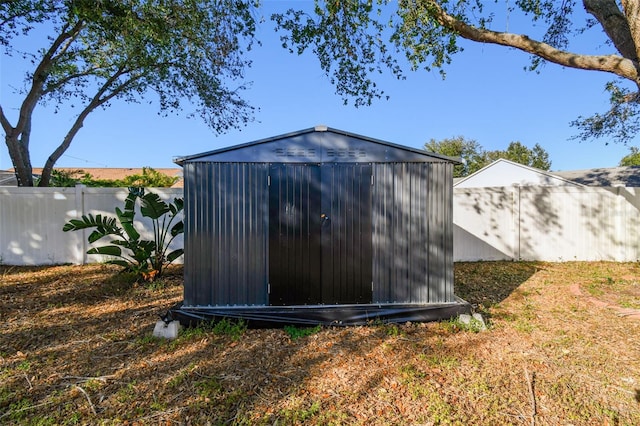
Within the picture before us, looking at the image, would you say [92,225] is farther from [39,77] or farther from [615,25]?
[615,25]

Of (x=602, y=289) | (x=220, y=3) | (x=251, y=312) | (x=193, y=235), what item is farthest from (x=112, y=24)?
(x=602, y=289)

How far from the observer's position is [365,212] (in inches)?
150

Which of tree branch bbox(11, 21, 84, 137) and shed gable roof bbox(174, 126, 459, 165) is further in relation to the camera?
tree branch bbox(11, 21, 84, 137)

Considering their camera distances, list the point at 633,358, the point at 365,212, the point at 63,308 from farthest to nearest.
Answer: the point at 63,308
the point at 365,212
the point at 633,358

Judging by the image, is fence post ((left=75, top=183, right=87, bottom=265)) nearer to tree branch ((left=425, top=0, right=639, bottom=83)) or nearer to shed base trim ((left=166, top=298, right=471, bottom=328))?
shed base trim ((left=166, top=298, right=471, bottom=328))

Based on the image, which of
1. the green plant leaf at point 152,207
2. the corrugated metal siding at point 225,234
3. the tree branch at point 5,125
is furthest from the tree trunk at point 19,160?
the corrugated metal siding at point 225,234

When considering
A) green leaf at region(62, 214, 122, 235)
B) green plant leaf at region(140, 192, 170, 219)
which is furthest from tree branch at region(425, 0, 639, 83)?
green leaf at region(62, 214, 122, 235)


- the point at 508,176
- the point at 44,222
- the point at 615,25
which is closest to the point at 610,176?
the point at 508,176

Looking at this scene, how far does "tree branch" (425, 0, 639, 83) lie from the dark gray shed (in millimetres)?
3511

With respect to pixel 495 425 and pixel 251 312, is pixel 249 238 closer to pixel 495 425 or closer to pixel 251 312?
pixel 251 312

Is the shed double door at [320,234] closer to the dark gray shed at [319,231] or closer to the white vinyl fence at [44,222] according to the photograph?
the dark gray shed at [319,231]

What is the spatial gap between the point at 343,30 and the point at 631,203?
779 cm

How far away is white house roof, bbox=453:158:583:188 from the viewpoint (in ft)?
50.3

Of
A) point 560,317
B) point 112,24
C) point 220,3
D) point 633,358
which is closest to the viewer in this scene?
point 633,358
